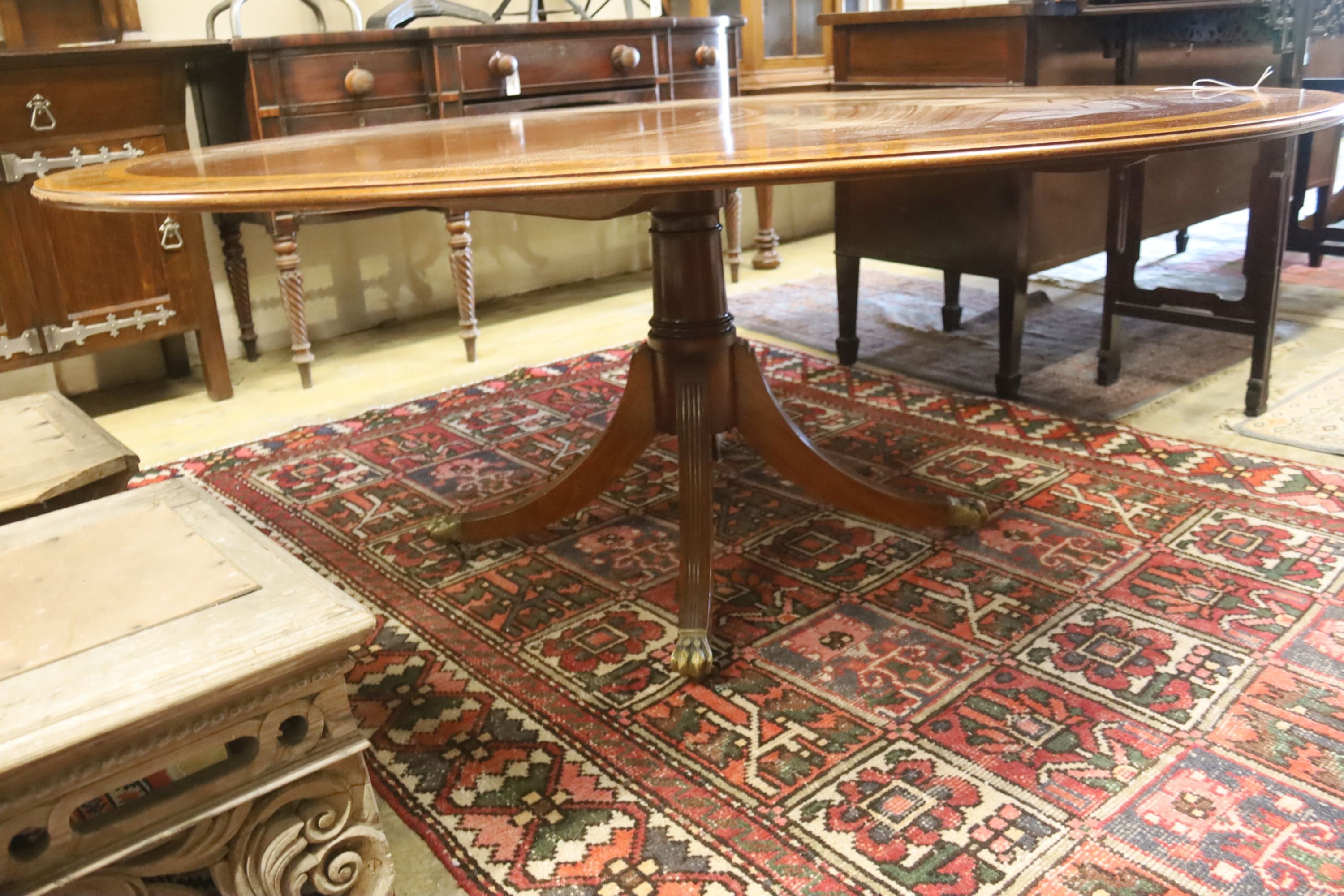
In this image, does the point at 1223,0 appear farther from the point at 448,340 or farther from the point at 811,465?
the point at 448,340

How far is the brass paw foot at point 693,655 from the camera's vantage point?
1372 millimetres

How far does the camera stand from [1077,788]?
1.14 metres

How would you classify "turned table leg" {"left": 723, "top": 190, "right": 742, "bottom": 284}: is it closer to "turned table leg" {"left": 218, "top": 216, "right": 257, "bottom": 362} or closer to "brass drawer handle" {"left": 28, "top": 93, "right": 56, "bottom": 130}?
"turned table leg" {"left": 218, "top": 216, "right": 257, "bottom": 362}

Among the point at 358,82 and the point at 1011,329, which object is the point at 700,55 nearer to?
the point at 358,82

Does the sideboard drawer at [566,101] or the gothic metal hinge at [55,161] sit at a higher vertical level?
the sideboard drawer at [566,101]

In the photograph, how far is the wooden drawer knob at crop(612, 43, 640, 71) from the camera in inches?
122

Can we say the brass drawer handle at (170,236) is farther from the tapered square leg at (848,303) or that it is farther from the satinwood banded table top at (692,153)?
the tapered square leg at (848,303)

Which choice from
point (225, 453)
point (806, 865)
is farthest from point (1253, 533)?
point (225, 453)

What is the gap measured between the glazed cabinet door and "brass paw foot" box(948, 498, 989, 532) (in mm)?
2000

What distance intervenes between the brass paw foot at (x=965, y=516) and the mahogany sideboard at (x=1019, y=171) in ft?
2.47

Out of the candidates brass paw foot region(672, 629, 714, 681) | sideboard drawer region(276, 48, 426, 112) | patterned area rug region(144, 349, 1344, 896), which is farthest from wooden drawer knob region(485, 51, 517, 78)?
brass paw foot region(672, 629, 714, 681)

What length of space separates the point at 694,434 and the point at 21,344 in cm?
180

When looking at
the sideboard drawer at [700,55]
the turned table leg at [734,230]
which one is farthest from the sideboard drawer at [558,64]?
the turned table leg at [734,230]

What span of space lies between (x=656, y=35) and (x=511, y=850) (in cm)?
268
